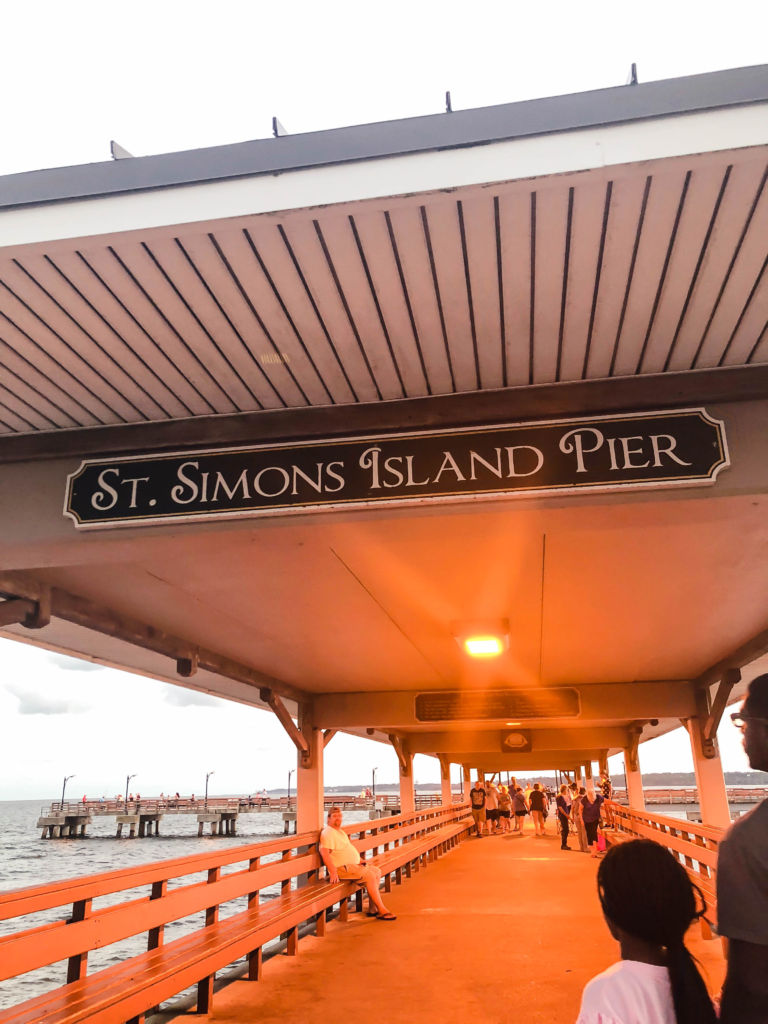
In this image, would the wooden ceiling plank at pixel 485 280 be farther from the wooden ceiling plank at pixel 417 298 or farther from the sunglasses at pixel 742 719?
the sunglasses at pixel 742 719

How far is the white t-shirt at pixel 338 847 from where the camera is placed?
738cm

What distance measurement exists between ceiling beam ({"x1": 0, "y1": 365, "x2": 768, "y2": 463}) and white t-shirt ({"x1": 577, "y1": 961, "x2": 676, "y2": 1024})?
2.29 metres

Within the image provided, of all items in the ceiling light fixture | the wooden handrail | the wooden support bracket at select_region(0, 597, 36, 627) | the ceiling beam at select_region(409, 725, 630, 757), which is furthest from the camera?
the ceiling beam at select_region(409, 725, 630, 757)

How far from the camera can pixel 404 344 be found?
303 centimetres

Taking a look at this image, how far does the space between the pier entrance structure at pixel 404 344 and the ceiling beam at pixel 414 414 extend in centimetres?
1

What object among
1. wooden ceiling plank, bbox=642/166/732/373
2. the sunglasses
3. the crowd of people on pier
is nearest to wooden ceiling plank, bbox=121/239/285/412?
wooden ceiling plank, bbox=642/166/732/373

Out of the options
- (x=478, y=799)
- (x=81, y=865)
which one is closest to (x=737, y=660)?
(x=478, y=799)

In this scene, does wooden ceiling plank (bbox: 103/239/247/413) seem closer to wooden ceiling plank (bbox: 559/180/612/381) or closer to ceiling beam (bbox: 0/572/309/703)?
wooden ceiling plank (bbox: 559/180/612/381)

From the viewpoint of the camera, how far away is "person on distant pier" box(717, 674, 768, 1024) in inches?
52.6

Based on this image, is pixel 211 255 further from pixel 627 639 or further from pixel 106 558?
pixel 627 639

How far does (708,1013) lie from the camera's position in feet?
4.79

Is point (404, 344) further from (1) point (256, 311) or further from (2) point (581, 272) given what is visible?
(2) point (581, 272)

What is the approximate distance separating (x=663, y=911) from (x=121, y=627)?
20.3ft

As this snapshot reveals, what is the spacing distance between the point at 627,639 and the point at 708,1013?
7.33 meters
